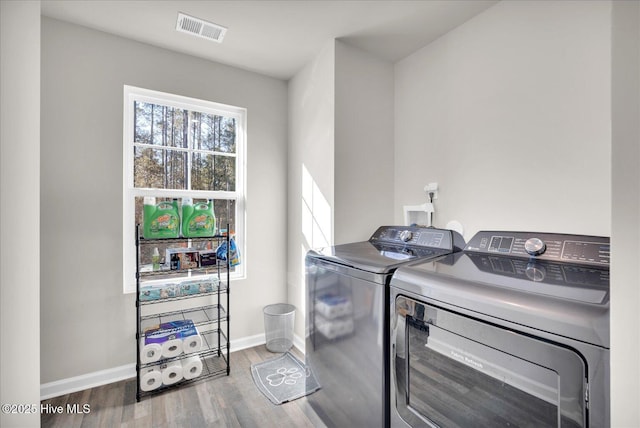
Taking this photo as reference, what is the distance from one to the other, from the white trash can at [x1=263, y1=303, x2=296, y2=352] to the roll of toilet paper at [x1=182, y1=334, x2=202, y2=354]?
610mm

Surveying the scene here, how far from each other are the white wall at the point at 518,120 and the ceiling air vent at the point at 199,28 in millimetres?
1452

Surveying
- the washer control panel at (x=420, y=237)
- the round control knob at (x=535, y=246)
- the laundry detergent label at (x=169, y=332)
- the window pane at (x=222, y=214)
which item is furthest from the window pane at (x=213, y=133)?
the round control knob at (x=535, y=246)

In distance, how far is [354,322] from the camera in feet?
4.55

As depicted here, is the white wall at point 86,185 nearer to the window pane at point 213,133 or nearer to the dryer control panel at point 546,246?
the window pane at point 213,133

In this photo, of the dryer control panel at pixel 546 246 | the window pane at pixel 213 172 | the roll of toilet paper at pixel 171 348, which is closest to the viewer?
the dryer control panel at pixel 546 246

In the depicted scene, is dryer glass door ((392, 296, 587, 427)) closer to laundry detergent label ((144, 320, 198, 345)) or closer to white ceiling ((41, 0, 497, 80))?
laundry detergent label ((144, 320, 198, 345))

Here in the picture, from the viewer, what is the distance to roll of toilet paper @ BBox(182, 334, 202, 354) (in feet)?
6.73

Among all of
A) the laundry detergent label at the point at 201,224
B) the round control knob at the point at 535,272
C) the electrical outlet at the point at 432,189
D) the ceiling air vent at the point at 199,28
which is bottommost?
the round control knob at the point at 535,272

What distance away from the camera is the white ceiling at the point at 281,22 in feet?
5.79

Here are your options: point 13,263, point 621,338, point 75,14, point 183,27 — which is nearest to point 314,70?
point 183,27

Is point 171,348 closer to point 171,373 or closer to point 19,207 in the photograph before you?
point 171,373

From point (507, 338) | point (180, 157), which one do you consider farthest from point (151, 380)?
point (507, 338)

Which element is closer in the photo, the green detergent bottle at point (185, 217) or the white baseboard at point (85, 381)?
the white baseboard at point (85, 381)

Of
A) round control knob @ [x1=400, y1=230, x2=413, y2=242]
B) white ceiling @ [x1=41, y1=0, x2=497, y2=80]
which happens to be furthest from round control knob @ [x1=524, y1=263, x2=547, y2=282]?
white ceiling @ [x1=41, y1=0, x2=497, y2=80]
